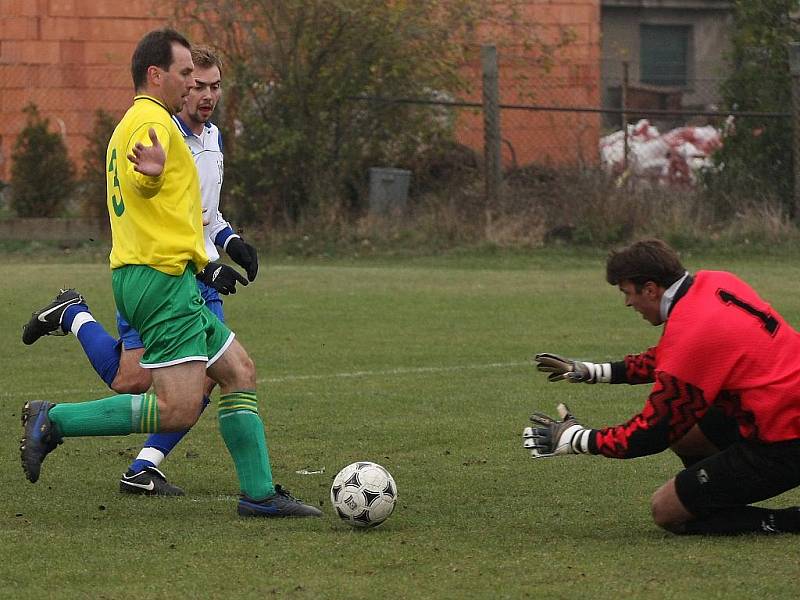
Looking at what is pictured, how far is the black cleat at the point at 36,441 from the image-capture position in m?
5.95

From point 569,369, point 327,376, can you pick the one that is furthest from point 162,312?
point 327,376

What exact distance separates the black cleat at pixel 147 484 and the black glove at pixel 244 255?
1018 millimetres

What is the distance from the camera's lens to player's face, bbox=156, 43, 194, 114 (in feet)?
19.6

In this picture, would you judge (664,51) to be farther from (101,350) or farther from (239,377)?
(239,377)

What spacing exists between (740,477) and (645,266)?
918 mm

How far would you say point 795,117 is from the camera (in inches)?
723

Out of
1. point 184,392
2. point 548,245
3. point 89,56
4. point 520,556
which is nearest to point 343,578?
point 520,556

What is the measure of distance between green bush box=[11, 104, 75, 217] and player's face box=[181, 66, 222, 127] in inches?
530

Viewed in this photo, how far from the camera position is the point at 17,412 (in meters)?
8.70

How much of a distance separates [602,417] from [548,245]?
32.5 feet

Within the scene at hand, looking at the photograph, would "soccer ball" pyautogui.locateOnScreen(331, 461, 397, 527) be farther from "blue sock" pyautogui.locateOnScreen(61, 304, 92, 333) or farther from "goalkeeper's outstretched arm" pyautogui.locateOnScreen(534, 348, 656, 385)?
"blue sock" pyautogui.locateOnScreen(61, 304, 92, 333)

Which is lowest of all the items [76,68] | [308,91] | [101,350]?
[101,350]

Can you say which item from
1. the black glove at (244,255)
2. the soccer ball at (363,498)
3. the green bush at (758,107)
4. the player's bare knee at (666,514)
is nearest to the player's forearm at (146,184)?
the black glove at (244,255)

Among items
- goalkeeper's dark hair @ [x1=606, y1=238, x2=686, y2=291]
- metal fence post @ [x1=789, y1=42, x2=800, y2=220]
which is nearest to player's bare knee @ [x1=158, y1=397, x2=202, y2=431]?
goalkeeper's dark hair @ [x1=606, y1=238, x2=686, y2=291]
